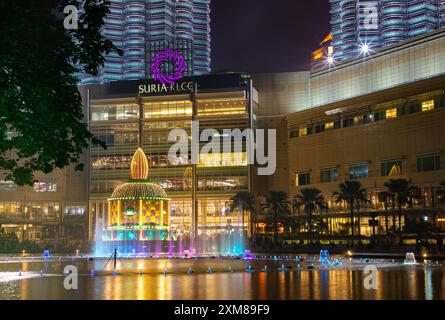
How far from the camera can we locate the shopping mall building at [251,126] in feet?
352

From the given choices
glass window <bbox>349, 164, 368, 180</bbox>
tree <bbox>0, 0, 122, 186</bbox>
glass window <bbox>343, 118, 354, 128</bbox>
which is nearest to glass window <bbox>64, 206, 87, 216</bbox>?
glass window <bbox>349, 164, 368, 180</bbox>

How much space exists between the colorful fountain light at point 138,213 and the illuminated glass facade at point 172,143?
43.1 meters

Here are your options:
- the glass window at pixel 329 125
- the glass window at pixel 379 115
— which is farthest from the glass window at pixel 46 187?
the glass window at pixel 379 115

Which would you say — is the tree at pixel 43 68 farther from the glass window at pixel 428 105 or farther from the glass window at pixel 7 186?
the glass window at pixel 7 186

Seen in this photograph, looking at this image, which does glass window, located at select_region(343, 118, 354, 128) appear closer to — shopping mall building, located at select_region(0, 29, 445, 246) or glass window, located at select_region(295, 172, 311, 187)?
shopping mall building, located at select_region(0, 29, 445, 246)

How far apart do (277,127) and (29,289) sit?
11056 centimetres

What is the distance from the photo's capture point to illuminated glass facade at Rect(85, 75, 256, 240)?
433ft

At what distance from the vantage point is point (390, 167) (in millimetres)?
106000

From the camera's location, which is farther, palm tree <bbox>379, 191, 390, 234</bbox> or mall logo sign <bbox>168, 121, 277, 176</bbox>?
mall logo sign <bbox>168, 121, 277, 176</bbox>

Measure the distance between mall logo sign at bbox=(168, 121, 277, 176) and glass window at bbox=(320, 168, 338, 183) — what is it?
1649 cm

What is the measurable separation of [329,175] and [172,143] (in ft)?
118
